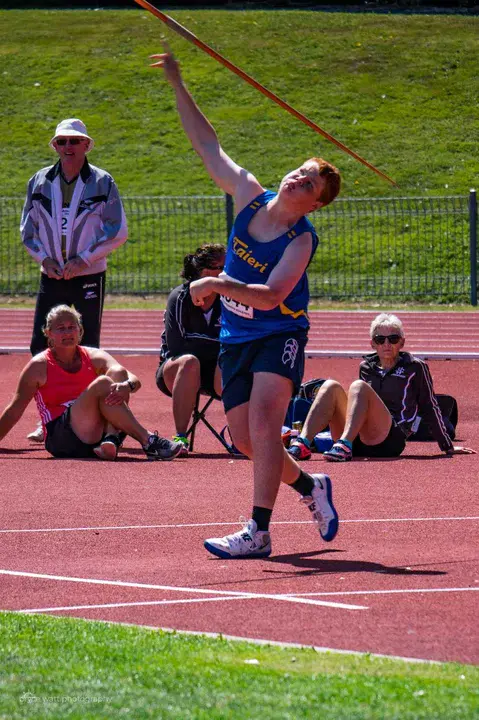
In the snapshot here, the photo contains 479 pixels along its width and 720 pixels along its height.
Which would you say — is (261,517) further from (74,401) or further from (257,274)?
(74,401)

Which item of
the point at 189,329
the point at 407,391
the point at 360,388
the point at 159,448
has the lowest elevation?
the point at 159,448

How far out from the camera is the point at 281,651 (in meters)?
4.62

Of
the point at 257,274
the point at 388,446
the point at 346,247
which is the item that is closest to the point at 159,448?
the point at 388,446

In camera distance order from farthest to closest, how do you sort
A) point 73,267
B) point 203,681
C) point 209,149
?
point 73,267
point 209,149
point 203,681

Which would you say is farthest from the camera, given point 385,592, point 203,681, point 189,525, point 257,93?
point 257,93

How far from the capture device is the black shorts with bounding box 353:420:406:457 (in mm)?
9797

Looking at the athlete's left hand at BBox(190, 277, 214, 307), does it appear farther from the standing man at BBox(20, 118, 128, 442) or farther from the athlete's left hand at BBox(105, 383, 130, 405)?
the standing man at BBox(20, 118, 128, 442)

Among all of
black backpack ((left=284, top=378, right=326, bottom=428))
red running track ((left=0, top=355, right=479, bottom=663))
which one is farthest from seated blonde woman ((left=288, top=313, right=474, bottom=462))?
black backpack ((left=284, top=378, right=326, bottom=428))

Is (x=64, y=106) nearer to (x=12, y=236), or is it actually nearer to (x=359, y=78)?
(x=359, y=78)

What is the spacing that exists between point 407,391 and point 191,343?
5.34ft

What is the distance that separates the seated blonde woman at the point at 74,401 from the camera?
9.57 m

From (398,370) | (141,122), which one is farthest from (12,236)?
(398,370)

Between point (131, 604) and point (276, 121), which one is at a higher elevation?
point (276, 121)

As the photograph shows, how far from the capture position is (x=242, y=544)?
253 inches
